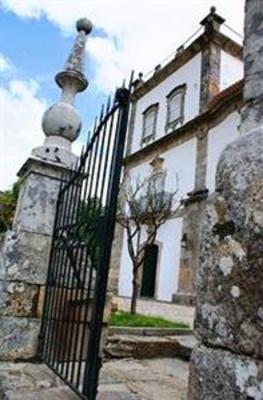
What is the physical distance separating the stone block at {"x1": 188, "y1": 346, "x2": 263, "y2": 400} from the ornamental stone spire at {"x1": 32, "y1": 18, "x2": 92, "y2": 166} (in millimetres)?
2940

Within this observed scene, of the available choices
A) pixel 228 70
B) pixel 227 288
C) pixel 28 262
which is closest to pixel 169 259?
pixel 228 70

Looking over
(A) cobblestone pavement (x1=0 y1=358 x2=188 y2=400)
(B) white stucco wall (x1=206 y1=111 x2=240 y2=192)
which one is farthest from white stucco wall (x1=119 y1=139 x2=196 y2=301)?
(A) cobblestone pavement (x1=0 y1=358 x2=188 y2=400)

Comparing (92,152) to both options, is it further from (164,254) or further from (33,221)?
(164,254)

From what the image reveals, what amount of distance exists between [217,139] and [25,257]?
1222 centimetres

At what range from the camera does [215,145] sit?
14930 millimetres

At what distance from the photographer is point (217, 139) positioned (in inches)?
586

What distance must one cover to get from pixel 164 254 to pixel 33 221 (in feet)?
42.3

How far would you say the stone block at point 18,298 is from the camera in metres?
3.42

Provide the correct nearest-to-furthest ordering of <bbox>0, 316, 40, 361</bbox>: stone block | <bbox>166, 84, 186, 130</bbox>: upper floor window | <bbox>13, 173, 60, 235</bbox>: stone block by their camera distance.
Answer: <bbox>0, 316, 40, 361</bbox>: stone block, <bbox>13, 173, 60, 235</bbox>: stone block, <bbox>166, 84, 186, 130</bbox>: upper floor window

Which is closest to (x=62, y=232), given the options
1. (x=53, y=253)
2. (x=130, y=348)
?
(x=53, y=253)

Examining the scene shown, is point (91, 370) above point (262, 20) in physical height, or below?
A: below

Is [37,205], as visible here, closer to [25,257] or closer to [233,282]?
[25,257]

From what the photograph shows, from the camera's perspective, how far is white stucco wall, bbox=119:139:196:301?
15523 millimetres

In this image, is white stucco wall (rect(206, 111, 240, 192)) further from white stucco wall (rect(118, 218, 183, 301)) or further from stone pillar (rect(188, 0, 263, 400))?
stone pillar (rect(188, 0, 263, 400))
